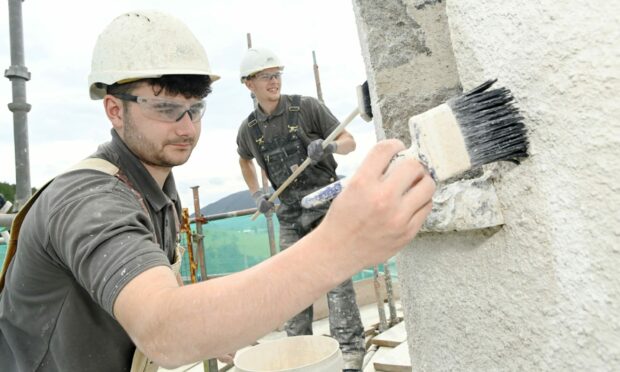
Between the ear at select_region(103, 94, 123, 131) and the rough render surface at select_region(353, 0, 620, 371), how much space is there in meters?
1.29

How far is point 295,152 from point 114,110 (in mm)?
2043

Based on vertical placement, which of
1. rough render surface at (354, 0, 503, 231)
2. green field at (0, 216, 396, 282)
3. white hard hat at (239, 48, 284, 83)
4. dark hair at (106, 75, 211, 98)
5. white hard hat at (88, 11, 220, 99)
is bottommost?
green field at (0, 216, 396, 282)

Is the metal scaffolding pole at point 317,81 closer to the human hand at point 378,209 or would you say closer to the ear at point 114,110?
the ear at point 114,110

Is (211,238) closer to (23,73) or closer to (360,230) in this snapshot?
(23,73)

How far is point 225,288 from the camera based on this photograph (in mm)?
858

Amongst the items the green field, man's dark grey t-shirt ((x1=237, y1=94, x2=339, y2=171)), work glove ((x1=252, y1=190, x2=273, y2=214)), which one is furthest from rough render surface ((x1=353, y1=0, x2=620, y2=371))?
the green field

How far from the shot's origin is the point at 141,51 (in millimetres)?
1712

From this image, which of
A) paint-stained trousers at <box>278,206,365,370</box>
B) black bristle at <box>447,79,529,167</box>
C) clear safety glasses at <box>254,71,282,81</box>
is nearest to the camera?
black bristle at <box>447,79,529,167</box>

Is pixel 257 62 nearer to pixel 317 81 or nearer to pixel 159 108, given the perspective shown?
pixel 159 108

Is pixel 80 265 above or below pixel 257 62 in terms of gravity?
below

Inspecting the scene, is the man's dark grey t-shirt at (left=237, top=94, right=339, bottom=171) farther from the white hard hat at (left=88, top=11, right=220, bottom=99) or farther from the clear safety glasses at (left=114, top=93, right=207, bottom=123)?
the clear safety glasses at (left=114, top=93, right=207, bottom=123)

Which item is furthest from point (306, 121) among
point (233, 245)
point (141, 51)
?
point (233, 245)

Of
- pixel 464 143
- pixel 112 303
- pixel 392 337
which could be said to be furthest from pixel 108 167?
pixel 392 337

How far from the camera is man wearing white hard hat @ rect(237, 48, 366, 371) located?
3344mm
